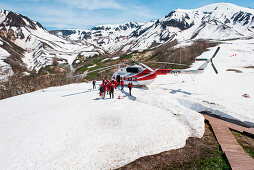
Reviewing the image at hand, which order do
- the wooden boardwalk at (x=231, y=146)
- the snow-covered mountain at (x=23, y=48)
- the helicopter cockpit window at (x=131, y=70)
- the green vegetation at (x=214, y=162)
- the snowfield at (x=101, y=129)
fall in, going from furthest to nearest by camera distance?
the snow-covered mountain at (x=23, y=48) → the helicopter cockpit window at (x=131, y=70) → the snowfield at (x=101, y=129) → the green vegetation at (x=214, y=162) → the wooden boardwalk at (x=231, y=146)

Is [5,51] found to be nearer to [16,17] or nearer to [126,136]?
[16,17]

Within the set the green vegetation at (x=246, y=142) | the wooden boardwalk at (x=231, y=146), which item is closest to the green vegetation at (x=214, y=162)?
the wooden boardwalk at (x=231, y=146)

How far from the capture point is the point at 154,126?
1158cm

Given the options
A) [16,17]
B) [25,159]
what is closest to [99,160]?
[25,159]

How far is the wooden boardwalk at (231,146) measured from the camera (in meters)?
7.82

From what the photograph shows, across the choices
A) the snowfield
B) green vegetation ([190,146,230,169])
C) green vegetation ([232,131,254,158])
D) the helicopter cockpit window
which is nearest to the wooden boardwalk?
green vegetation ([190,146,230,169])

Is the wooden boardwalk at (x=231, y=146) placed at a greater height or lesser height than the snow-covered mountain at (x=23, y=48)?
lesser

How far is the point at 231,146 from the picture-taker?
9.58 m

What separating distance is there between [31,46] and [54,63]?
2682 inches

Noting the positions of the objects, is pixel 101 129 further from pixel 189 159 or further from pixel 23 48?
pixel 23 48

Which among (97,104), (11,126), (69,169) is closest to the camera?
(69,169)

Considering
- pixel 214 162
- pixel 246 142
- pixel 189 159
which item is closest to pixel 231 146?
pixel 246 142

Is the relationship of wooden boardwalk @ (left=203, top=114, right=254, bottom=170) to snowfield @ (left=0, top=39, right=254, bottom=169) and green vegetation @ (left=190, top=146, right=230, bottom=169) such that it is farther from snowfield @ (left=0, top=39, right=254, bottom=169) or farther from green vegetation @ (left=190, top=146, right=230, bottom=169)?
snowfield @ (left=0, top=39, right=254, bottom=169)

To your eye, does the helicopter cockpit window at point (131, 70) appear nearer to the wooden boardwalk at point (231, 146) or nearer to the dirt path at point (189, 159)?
the wooden boardwalk at point (231, 146)
